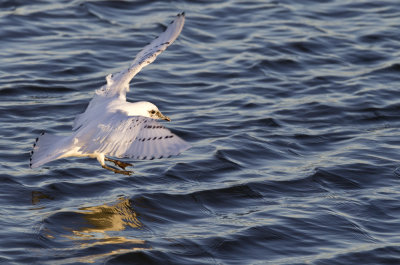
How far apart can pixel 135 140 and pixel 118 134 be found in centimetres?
19

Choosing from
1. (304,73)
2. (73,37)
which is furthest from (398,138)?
(73,37)

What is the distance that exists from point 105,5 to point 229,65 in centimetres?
320

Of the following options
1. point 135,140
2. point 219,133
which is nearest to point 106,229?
point 135,140

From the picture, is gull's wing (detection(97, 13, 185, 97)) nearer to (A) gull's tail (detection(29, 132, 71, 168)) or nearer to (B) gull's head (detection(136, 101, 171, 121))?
(B) gull's head (detection(136, 101, 171, 121))

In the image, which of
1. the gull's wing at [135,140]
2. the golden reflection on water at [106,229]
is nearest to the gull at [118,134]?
the gull's wing at [135,140]

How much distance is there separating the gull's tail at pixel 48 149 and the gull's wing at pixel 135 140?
0.76ft

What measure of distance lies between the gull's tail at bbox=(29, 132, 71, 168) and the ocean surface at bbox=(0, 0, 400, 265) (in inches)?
21.1

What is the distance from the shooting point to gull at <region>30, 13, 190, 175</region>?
26.3ft

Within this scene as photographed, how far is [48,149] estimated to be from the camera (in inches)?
341

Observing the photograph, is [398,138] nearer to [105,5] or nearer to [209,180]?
[209,180]

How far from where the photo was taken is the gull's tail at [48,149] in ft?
27.6

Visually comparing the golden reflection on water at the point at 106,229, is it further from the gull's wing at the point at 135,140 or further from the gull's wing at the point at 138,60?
the gull's wing at the point at 138,60

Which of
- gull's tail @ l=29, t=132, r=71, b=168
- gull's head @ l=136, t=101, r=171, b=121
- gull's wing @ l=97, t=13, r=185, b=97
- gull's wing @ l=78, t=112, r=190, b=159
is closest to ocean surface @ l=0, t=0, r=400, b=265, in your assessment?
gull's tail @ l=29, t=132, r=71, b=168

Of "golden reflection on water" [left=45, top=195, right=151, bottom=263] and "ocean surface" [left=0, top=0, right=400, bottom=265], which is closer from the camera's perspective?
"golden reflection on water" [left=45, top=195, right=151, bottom=263]
